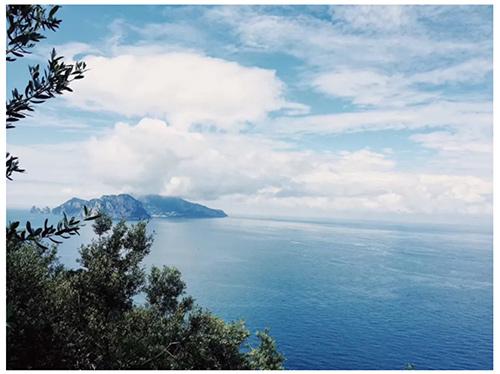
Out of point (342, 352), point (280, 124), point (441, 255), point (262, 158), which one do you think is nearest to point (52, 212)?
point (262, 158)

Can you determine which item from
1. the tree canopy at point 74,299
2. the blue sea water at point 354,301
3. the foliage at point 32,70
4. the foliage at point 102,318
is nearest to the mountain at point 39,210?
the blue sea water at point 354,301

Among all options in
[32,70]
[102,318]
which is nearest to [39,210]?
[102,318]

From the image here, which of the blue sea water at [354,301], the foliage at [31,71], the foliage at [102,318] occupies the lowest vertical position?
the blue sea water at [354,301]

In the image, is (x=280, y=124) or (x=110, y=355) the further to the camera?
(x=280, y=124)

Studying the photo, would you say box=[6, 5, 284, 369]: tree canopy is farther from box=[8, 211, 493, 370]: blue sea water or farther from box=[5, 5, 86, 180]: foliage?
box=[8, 211, 493, 370]: blue sea water

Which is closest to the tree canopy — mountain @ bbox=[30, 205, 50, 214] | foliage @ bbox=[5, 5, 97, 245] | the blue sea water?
foliage @ bbox=[5, 5, 97, 245]

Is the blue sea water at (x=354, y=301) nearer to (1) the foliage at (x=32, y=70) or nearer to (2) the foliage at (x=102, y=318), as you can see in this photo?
(2) the foliage at (x=102, y=318)

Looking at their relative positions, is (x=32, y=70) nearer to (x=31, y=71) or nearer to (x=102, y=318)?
(x=31, y=71)

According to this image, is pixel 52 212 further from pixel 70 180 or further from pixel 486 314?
pixel 486 314
